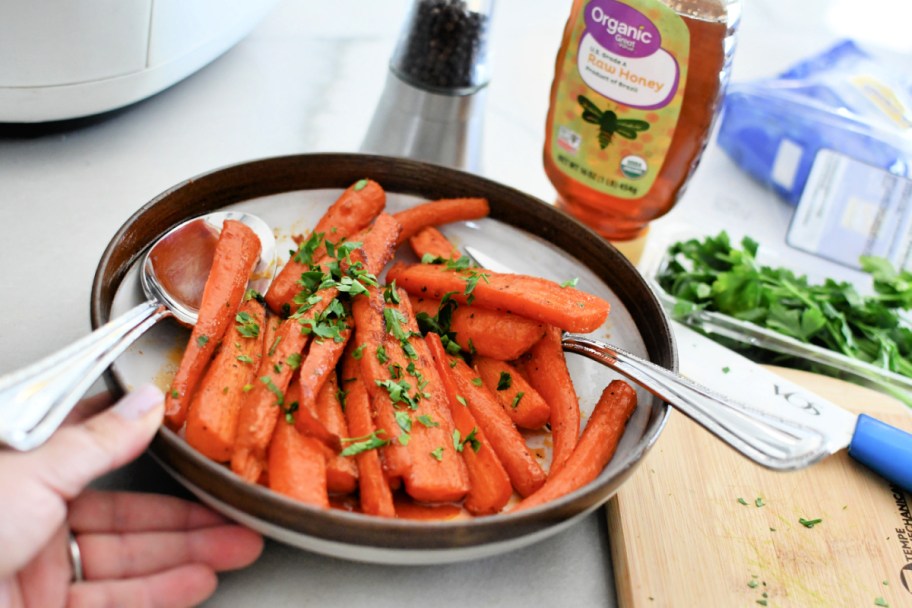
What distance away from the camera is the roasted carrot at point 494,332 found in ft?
3.80

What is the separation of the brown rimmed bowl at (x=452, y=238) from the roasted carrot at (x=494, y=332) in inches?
4.4

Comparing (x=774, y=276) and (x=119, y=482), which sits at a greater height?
(x=774, y=276)

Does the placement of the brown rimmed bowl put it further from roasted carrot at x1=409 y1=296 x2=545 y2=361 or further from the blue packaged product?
the blue packaged product

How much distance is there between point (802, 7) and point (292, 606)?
258cm

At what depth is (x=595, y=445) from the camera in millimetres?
1044

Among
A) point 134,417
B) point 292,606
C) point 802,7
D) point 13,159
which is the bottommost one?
point 292,606

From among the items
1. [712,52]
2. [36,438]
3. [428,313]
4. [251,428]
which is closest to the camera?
[36,438]

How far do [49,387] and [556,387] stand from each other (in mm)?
599

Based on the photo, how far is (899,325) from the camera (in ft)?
5.16

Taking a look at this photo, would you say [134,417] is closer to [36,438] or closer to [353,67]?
[36,438]

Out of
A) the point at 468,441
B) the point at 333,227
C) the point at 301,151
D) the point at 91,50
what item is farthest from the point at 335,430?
the point at 301,151

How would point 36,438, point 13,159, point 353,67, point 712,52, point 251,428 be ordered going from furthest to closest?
1. point 353,67
2. point 13,159
3. point 712,52
4. point 251,428
5. point 36,438

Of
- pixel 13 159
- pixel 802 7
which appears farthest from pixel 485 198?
pixel 802 7

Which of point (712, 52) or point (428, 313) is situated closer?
point (428, 313)
